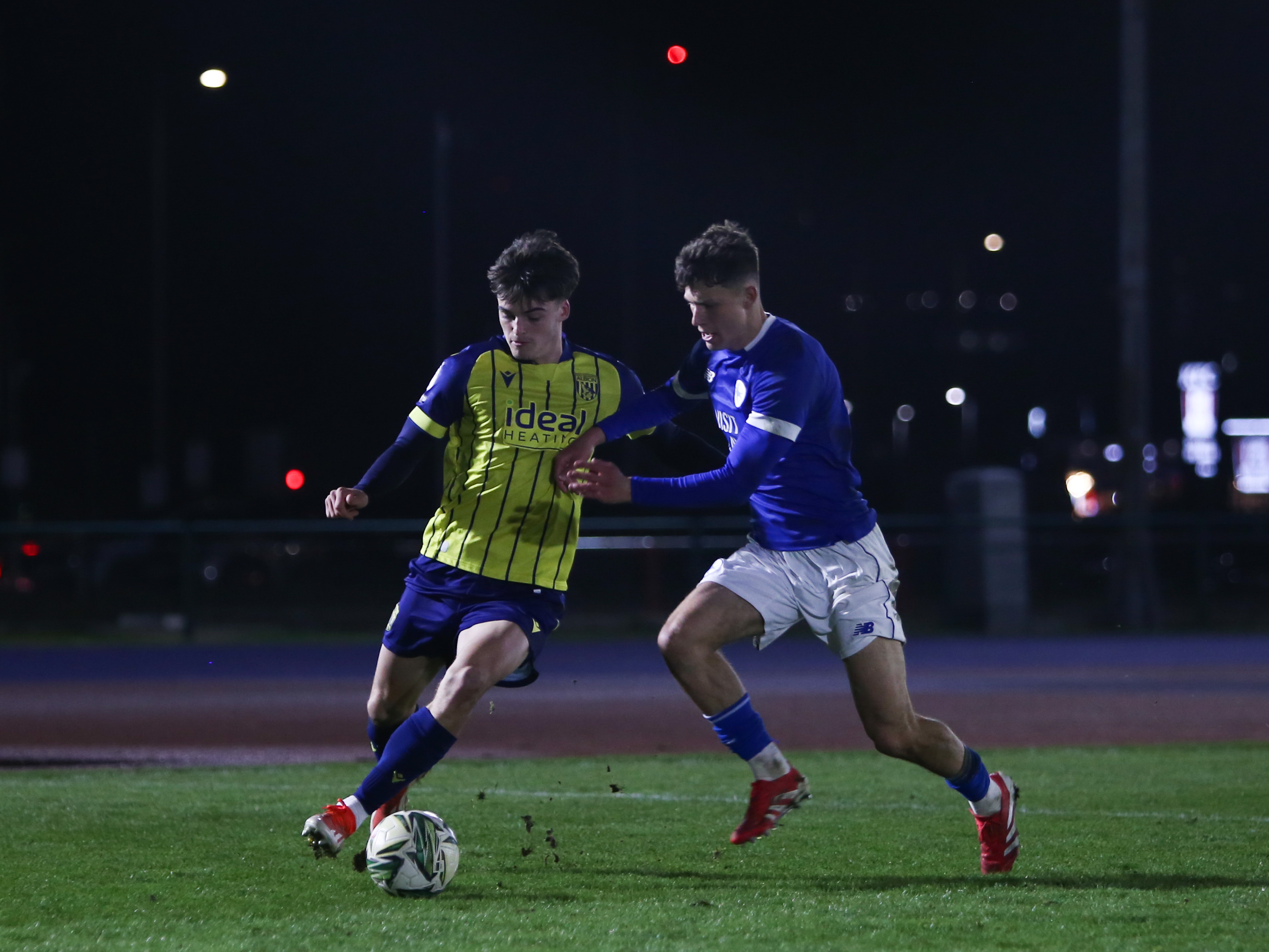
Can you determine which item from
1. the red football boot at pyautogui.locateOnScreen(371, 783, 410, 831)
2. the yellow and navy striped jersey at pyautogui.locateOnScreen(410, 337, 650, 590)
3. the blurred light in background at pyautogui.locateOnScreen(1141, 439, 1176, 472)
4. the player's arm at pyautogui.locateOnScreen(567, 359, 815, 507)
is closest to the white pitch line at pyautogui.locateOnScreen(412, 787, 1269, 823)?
the red football boot at pyautogui.locateOnScreen(371, 783, 410, 831)

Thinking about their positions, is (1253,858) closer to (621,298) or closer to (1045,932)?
(1045,932)

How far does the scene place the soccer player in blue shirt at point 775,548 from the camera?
5336 millimetres

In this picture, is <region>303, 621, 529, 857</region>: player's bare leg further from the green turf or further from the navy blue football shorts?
the green turf

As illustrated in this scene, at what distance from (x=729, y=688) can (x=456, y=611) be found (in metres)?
1.00

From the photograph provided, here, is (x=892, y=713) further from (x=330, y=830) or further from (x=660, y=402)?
(x=330, y=830)

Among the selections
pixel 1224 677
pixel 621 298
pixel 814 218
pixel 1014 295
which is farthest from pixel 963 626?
pixel 1014 295

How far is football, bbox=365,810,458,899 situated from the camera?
4.95 metres

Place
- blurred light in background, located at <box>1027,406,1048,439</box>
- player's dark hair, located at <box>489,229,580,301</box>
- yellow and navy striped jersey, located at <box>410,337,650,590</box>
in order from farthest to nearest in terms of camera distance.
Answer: blurred light in background, located at <box>1027,406,1048,439</box> < yellow and navy striped jersey, located at <box>410,337,650,590</box> < player's dark hair, located at <box>489,229,580,301</box>

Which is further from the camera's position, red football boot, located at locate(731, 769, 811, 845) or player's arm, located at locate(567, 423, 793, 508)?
red football boot, located at locate(731, 769, 811, 845)

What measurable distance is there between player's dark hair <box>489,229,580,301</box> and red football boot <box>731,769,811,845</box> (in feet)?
6.05

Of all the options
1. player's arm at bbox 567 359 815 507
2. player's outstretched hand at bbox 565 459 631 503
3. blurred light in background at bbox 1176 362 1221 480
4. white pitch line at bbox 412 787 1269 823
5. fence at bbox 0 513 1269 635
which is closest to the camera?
player's outstretched hand at bbox 565 459 631 503

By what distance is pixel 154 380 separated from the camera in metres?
39.2

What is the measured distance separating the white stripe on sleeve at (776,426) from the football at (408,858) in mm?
1680

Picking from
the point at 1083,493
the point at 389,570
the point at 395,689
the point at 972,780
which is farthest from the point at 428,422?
the point at 1083,493
